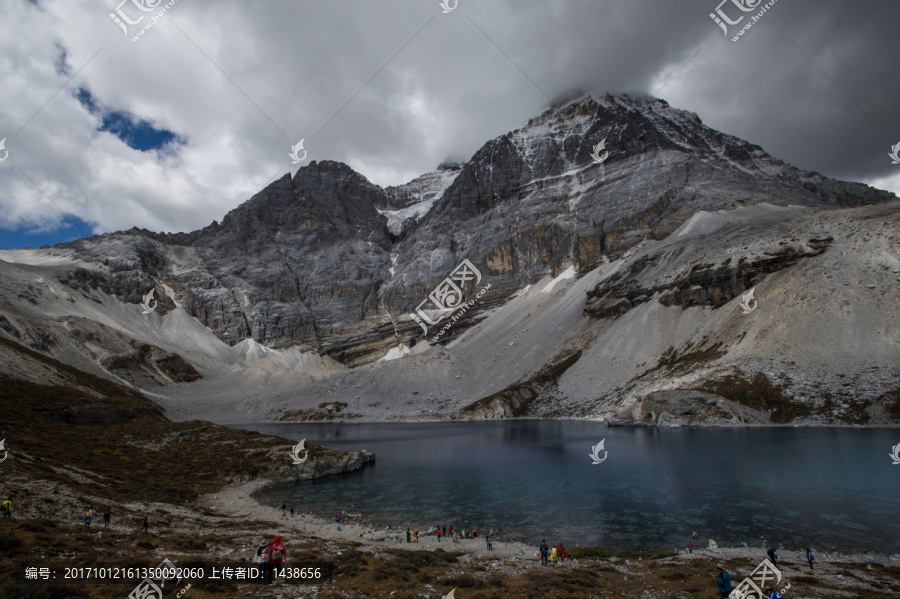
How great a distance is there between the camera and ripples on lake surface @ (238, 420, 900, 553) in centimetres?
2928

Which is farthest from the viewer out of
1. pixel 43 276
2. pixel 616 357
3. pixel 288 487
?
pixel 43 276

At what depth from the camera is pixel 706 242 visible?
126 m

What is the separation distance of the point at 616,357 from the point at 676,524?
3251 inches

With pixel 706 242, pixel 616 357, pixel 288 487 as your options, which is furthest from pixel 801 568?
pixel 706 242

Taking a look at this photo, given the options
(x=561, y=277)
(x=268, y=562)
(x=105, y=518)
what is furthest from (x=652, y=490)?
(x=561, y=277)

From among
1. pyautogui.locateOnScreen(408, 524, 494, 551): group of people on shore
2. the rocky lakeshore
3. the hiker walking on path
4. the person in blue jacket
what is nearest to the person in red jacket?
the hiker walking on path

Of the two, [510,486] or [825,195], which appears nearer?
[510,486]

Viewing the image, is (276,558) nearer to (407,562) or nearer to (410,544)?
(407,562)

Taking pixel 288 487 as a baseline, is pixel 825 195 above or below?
above

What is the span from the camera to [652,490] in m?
39.5

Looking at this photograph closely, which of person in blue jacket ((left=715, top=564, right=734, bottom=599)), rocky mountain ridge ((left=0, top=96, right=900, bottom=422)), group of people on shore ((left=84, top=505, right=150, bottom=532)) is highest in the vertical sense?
rocky mountain ridge ((left=0, top=96, right=900, bottom=422))

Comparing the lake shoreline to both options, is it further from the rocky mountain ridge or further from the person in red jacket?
the rocky mountain ridge

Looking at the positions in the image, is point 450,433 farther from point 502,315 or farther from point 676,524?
point 502,315

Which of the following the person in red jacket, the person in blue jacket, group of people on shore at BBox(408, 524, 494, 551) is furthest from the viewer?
group of people on shore at BBox(408, 524, 494, 551)
